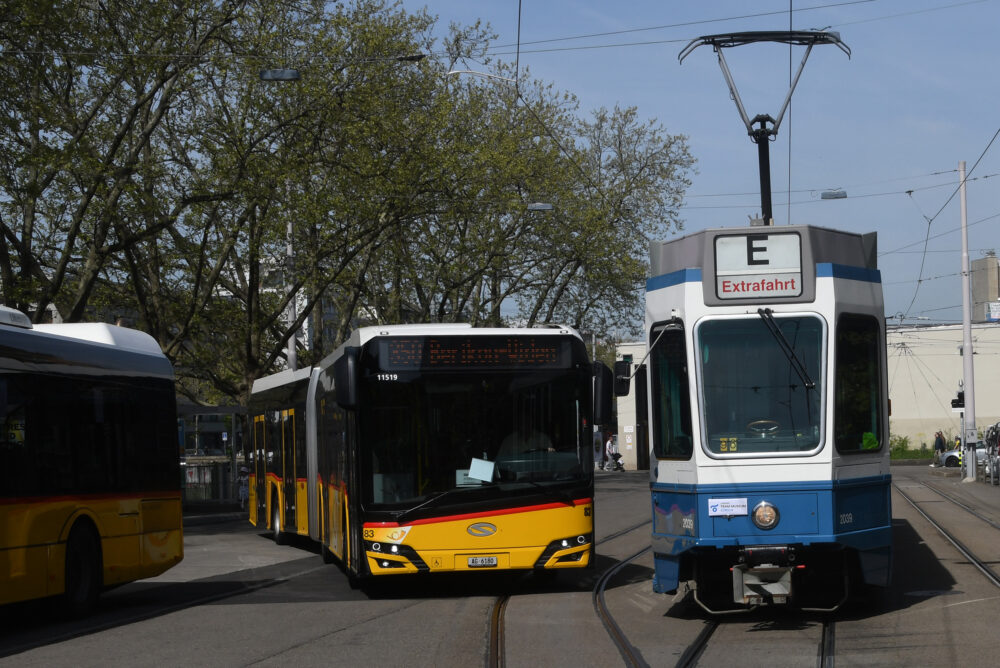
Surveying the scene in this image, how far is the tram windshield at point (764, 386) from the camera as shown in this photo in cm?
1044

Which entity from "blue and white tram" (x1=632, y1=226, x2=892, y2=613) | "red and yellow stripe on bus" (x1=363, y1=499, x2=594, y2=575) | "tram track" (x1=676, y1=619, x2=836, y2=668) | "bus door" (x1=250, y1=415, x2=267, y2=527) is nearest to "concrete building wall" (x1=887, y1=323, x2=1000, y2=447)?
"bus door" (x1=250, y1=415, x2=267, y2=527)

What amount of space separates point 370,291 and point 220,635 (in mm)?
30677

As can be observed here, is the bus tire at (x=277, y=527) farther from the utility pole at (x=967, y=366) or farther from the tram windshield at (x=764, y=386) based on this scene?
the utility pole at (x=967, y=366)

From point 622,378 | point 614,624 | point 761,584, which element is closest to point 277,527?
point 622,378

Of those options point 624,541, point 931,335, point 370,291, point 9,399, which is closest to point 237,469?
point 370,291

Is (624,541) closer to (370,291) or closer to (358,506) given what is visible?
(358,506)

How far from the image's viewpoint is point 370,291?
135ft

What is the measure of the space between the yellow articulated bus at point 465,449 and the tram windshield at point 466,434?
0.01 m

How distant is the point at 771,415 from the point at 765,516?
0.79 meters

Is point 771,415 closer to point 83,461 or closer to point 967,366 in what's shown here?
point 83,461

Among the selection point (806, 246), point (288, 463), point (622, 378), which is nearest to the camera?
point (806, 246)

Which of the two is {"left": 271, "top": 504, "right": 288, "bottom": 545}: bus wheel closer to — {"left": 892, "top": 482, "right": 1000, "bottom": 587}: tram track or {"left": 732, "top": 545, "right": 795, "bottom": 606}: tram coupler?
{"left": 892, "top": 482, "right": 1000, "bottom": 587}: tram track

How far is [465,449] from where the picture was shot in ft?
43.0

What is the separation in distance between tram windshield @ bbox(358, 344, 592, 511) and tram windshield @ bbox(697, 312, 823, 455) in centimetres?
299
